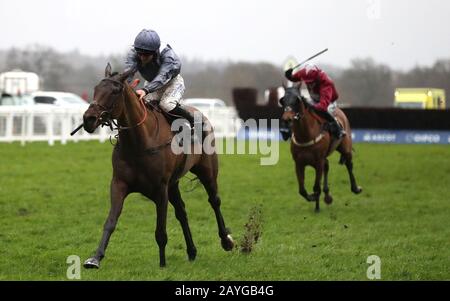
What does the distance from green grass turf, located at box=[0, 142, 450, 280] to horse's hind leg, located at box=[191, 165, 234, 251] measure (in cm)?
14

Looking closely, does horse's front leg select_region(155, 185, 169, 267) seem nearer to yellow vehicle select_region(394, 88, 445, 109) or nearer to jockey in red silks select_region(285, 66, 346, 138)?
jockey in red silks select_region(285, 66, 346, 138)

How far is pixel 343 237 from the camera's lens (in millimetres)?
9977

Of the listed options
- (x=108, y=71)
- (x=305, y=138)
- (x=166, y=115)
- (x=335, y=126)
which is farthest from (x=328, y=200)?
(x=108, y=71)

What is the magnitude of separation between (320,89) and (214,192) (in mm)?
5169

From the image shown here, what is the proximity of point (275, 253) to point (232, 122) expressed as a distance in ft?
67.1

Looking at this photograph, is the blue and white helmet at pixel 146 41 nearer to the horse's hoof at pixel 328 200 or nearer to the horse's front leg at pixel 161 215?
the horse's front leg at pixel 161 215

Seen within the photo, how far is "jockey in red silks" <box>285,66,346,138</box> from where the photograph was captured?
1345 cm

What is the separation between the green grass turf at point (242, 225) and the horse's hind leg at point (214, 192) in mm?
136

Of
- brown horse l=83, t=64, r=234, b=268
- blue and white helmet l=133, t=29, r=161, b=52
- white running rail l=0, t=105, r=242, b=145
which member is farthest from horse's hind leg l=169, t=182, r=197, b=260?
white running rail l=0, t=105, r=242, b=145

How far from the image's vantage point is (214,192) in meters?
8.88

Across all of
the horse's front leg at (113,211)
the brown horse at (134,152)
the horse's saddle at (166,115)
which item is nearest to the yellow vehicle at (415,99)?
the horse's saddle at (166,115)

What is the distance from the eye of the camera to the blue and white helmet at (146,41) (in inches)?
297

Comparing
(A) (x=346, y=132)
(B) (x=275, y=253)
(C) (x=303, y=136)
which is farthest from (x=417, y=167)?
(B) (x=275, y=253)
